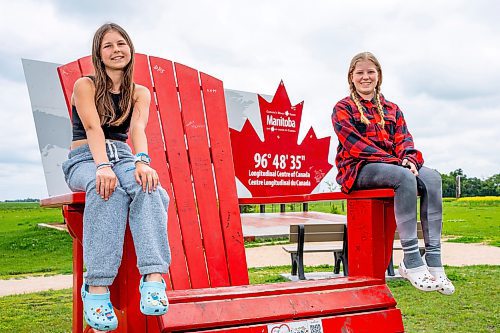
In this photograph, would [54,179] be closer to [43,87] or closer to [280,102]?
[43,87]

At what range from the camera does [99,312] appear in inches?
70.2

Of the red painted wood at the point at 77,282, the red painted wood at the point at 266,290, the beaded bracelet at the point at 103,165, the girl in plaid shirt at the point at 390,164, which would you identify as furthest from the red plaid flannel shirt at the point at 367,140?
the red painted wood at the point at 77,282

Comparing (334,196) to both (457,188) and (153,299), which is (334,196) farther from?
(457,188)

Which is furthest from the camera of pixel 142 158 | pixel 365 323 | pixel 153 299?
pixel 365 323

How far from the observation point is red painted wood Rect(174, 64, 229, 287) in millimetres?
2914

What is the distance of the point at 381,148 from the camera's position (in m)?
2.57

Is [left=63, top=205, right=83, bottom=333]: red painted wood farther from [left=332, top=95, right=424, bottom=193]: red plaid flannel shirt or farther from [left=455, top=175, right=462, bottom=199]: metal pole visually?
[left=455, top=175, right=462, bottom=199]: metal pole

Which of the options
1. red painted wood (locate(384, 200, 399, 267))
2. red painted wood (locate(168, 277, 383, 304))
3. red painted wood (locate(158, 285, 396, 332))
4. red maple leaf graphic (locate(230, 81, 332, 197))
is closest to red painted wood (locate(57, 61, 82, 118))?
red painted wood (locate(168, 277, 383, 304))

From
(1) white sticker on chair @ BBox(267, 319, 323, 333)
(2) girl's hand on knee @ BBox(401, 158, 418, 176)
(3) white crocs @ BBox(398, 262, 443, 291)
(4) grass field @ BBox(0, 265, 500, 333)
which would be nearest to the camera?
(1) white sticker on chair @ BBox(267, 319, 323, 333)

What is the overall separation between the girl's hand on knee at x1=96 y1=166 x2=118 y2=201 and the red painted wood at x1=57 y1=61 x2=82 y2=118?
961 mm

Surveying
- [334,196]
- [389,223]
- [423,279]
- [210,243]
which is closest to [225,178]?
[210,243]

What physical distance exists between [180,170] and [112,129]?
83 cm

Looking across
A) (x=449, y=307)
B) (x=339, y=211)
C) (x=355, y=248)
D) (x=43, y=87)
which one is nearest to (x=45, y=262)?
(x=43, y=87)

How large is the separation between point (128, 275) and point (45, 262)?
782 centimetres
